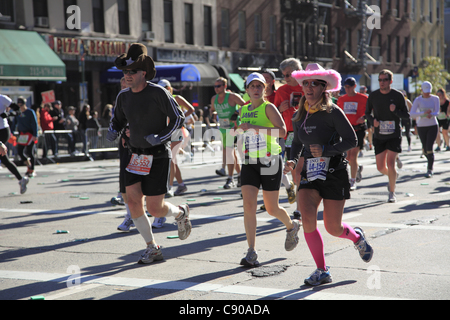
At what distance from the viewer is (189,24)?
31.3m

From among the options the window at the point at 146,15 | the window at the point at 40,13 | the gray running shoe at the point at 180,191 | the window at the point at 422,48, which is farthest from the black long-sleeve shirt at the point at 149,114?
the window at the point at 422,48

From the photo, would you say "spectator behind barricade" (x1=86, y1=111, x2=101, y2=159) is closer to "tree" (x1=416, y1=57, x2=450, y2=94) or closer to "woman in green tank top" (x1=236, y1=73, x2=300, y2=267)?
"woman in green tank top" (x1=236, y1=73, x2=300, y2=267)

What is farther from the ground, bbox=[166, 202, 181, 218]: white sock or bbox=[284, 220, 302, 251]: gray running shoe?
bbox=[166, 202, 181, 218]: white sock

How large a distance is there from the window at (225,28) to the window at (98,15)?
811 cm

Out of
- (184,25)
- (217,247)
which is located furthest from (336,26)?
(217,247)

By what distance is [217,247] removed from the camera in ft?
22.0

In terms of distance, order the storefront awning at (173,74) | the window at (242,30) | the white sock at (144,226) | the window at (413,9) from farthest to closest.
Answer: the window at (413,9) < the window at (242,30) < the storefront awning at (173,74) < the white sock at (144,226)

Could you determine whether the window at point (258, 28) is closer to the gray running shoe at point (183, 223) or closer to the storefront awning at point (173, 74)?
the storefront awning at point (173, 74)

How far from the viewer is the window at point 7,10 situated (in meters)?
23.0

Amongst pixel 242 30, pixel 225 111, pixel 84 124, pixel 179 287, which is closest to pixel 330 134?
pixel 179 287

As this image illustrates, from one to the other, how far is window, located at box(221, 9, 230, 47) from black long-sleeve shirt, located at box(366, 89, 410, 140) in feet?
78.1

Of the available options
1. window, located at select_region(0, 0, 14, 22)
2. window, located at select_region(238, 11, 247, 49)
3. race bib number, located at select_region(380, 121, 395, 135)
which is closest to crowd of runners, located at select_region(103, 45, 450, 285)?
race bib number, located at select_region(380, 121, 395, 135)

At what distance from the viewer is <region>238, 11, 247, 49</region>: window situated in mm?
34281
